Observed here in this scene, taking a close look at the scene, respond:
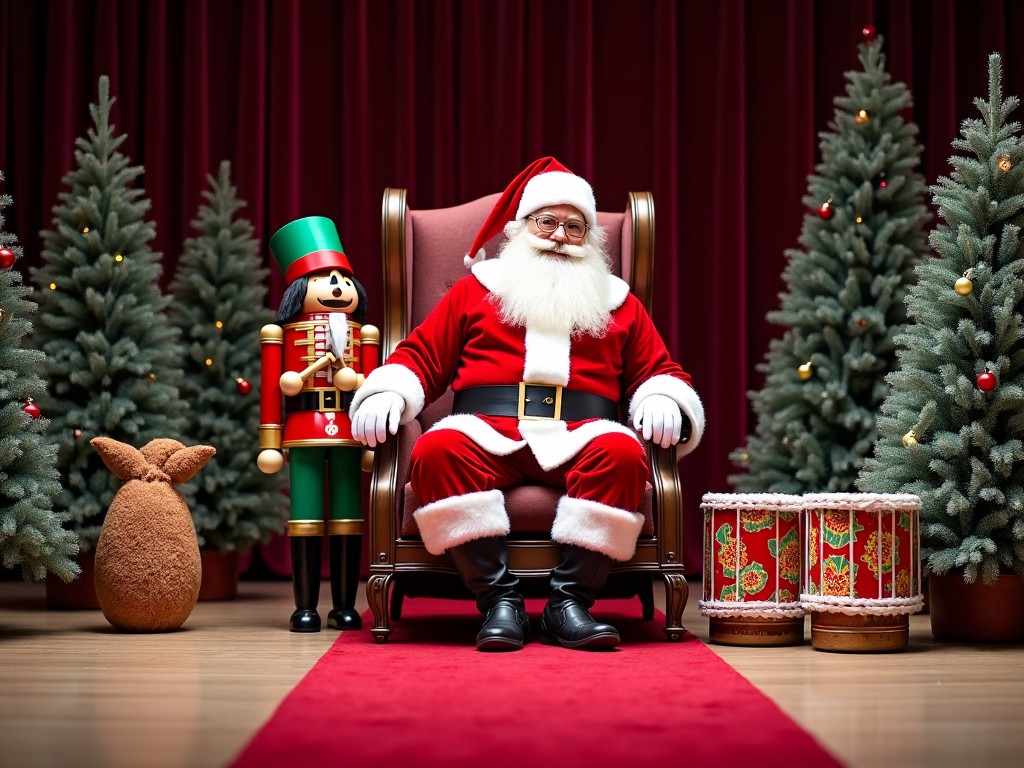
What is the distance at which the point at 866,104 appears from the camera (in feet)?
15.2

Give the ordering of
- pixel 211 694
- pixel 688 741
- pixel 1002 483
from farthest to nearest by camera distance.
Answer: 1. pixel 1002 483
2. pixel 211 694
3. pixel 688 741

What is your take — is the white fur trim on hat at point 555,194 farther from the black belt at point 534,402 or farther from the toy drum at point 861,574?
the toy drum at point 861,574

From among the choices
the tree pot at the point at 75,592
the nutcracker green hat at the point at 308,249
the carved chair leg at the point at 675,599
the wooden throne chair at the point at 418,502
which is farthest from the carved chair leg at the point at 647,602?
the tree pot at the point at 75,592

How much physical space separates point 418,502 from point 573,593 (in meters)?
0.50

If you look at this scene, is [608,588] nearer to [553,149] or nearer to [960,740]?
[960,740]

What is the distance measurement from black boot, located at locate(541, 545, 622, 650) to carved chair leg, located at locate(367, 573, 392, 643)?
1.47 feet

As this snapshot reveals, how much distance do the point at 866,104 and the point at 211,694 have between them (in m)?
3.46

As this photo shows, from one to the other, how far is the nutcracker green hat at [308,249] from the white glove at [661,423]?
43.6 inches

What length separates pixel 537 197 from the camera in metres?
3.69

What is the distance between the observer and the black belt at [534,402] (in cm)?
347

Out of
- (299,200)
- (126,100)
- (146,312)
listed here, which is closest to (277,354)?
(146,312)

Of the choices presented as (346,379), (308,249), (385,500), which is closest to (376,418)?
(385,500)

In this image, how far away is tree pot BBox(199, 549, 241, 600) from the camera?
4719 mm

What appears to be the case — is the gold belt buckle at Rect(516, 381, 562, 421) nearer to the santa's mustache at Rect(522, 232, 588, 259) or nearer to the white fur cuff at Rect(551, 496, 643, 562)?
the white fur cuff at Rect(551, 496, 643, 562)
